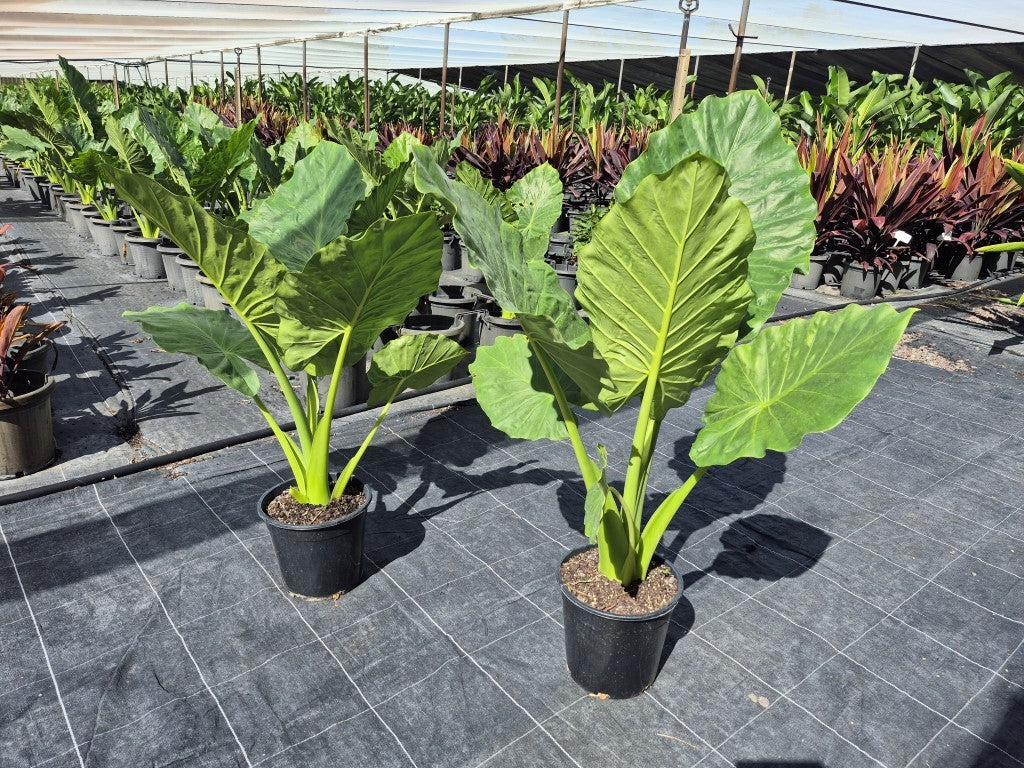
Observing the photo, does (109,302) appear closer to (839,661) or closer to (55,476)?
(55,476)

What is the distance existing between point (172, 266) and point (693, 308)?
5.06m

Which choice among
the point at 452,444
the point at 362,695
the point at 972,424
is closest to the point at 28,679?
the point at 362,695

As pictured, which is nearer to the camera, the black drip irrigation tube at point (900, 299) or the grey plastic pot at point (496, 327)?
the grey plastic pot at point (496, 327)

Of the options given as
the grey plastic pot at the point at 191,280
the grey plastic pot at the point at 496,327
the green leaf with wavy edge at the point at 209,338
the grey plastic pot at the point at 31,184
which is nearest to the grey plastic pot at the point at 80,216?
the grey plastic pot at the point at 191,280

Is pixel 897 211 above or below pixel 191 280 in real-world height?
above

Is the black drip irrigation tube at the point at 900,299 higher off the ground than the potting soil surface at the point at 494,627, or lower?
higher

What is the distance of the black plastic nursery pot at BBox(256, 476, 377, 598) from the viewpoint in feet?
6.43

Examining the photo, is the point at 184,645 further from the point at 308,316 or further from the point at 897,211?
the point at 897,211

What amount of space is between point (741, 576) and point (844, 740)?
2.06 ft

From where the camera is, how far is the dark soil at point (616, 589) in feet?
5.59

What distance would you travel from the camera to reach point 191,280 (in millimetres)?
5047

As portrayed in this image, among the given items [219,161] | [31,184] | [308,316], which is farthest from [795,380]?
[31,184]

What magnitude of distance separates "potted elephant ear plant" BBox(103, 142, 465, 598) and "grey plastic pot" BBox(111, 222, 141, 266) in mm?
4927

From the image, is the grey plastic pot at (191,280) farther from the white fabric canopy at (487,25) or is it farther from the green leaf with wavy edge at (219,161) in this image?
the white fabric canopy at (487,25)
